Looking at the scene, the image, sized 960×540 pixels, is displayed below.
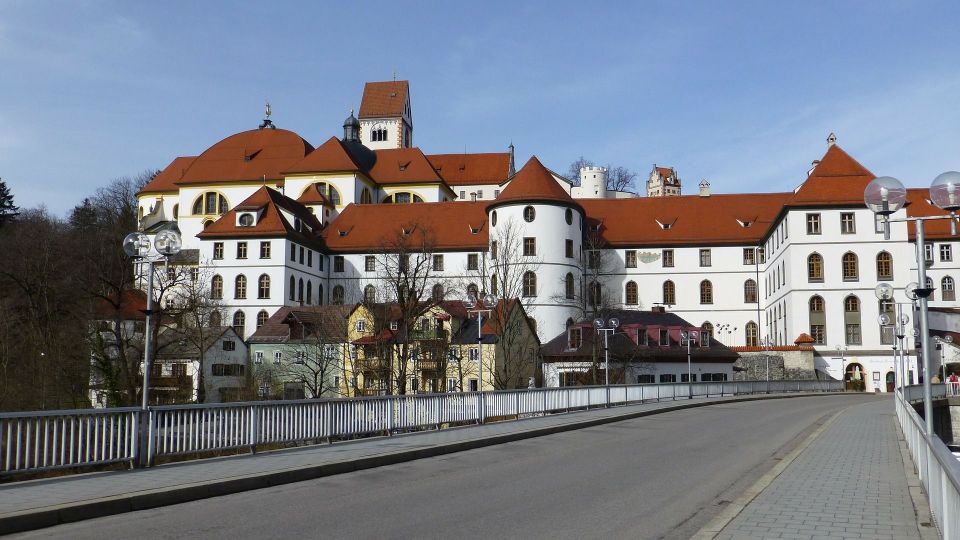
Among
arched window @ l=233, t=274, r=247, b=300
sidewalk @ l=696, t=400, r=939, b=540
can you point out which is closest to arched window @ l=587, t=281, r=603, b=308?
arched window @ l=233, t=274, r=247, b=300

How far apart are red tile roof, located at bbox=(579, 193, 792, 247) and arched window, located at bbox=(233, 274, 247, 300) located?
112ft

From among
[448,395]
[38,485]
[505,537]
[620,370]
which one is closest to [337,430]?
[448,395]

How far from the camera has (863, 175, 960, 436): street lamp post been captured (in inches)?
412

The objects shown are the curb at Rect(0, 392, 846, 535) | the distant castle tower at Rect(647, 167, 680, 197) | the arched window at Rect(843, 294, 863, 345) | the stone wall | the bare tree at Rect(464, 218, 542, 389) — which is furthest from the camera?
the distant castle tower at Rect(647, 167, 680, 197)

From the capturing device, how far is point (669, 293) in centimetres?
8462

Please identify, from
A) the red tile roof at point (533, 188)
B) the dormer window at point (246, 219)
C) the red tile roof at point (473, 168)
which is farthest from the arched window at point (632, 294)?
the dormer window at point (246, 219)

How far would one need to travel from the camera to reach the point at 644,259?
282 ft

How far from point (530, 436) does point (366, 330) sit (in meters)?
47.0

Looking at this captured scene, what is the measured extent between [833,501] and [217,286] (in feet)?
239

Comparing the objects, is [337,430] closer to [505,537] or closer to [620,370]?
[505,537]

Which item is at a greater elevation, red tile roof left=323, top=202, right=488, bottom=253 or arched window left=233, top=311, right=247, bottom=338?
red tile roof left=323, top=202, right=488, bottom=253

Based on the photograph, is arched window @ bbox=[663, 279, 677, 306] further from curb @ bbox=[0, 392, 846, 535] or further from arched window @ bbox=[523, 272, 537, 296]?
curb @ bbox=[0, 392, 846, 535]

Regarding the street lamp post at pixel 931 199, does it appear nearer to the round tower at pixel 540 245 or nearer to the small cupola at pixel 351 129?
the round tower at pixel 540 245

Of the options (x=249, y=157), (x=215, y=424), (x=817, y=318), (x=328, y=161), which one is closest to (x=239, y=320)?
(x=328, y=161)
